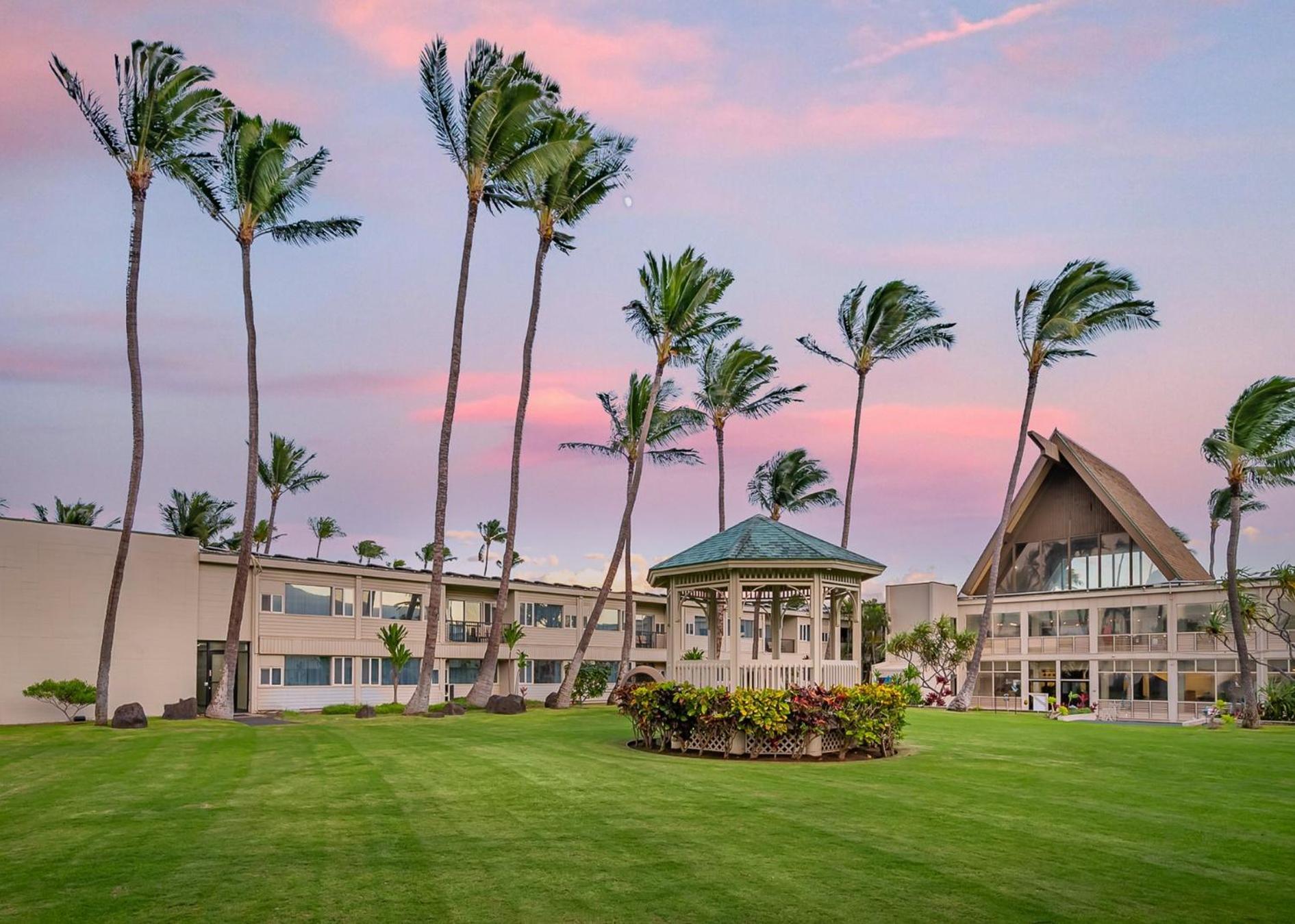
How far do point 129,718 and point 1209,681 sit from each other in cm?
Answer: 3957

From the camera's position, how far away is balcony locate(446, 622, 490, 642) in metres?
46.8

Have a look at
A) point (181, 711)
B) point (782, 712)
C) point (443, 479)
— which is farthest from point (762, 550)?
point (181, 711)

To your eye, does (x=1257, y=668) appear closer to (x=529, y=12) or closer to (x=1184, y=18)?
(x=1184, y=18)

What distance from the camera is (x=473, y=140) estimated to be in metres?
34.2

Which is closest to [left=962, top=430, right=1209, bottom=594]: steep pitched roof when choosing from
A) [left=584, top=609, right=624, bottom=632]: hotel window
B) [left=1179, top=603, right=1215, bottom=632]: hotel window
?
[left=1179, top=603, right=1215, bottom=632]: hotel window

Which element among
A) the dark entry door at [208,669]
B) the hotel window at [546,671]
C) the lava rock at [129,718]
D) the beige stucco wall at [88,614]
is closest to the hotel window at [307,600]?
the dark entry door at [208,669]

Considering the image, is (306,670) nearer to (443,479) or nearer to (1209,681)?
(443,479)

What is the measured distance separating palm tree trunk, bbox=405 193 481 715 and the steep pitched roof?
27477 mm

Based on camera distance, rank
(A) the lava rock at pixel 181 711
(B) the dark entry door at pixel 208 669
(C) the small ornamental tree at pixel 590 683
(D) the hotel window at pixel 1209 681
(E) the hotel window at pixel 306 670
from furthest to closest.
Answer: (C) the small ornamental tree at pixel 590 683 → (D) the hotel window at pixel 1209 681 → (E) the hotel window at pixel 306 670 → (B) the dark entry door at pixel 208 669 → (A) the lava rock at pixel 181 711

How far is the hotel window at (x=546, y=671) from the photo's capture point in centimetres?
5006

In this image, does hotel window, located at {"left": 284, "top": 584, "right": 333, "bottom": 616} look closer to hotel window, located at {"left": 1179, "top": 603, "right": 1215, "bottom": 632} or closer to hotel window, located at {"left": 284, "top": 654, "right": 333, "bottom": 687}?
hotel window, located at {"left": 284, "top": 654, "right": 333, "bottom": 687}

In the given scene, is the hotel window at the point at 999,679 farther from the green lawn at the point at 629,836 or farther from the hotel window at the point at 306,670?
the hotel window at the point at 306,670

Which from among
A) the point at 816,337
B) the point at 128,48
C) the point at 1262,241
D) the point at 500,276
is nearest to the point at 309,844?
the point at 1262,241

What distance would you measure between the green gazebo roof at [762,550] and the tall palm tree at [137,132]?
17.2m
